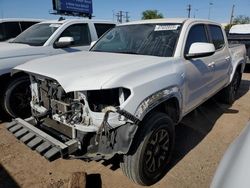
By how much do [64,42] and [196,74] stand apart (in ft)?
9.59

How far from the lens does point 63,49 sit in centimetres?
561

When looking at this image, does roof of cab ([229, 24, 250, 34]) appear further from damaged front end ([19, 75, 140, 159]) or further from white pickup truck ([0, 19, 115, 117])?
damaged front end ([19, 75, 140, 159])

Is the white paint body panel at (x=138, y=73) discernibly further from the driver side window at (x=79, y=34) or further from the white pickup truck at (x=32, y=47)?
the driver side window at (x=79, y=34)

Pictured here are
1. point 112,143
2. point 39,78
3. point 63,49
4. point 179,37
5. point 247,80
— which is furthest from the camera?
point 247,80

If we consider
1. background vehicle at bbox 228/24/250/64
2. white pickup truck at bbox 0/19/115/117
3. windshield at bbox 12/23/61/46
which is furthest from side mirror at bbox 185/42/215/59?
background vehicle at bbox 228/24/250/64

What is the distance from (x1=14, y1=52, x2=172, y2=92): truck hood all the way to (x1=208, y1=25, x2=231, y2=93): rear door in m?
1.70

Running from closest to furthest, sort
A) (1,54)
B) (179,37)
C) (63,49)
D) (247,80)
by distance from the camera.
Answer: (179,37) < (1,54) < (63,49) < (247,80)

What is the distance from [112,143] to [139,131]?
31 cm

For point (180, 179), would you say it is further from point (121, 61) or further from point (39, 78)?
point (39, 78)

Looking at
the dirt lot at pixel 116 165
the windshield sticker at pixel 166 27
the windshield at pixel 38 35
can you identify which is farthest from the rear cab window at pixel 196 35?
the windshield at pixel 38 35

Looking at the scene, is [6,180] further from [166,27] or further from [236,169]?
[166,27]

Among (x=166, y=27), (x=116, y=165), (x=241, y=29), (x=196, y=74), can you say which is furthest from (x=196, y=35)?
(x=241, y=29)

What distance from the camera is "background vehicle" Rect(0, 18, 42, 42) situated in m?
7.63

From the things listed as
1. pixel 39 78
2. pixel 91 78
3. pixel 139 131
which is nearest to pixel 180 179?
pixel 139 131
